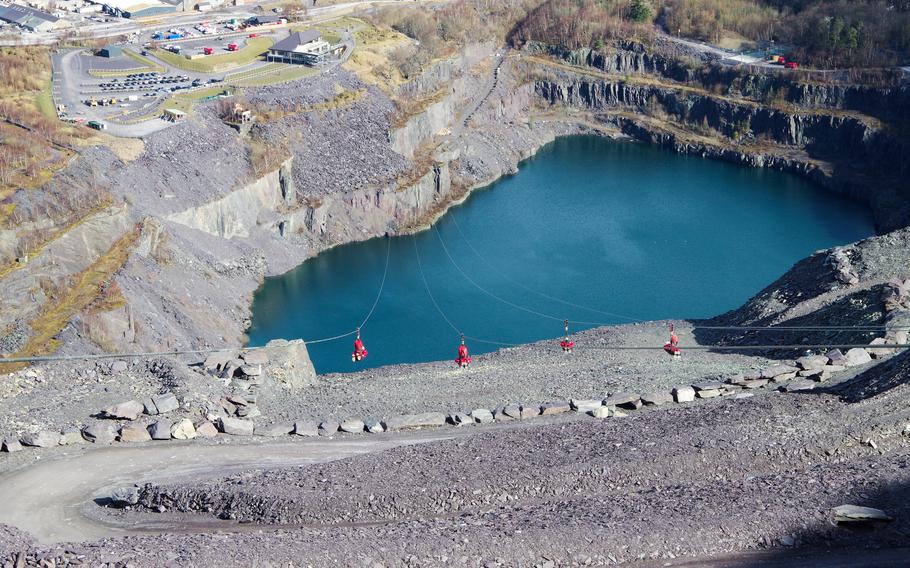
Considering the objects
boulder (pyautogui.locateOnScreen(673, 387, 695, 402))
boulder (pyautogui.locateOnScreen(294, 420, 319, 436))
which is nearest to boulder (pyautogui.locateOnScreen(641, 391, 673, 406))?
boulder (pyautogui.locateOnScreen(673, 387, 695, 402))

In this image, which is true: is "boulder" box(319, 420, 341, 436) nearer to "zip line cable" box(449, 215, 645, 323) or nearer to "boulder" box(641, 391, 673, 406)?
"boulder" box(641, 391, 673, 406)

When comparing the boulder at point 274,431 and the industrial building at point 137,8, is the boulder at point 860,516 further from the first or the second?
the industrial building at point 137,8

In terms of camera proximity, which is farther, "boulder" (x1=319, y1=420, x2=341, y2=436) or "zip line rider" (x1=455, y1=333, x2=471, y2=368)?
"zip line rider" (x1=455, y1=333, x2=471, y2=368)

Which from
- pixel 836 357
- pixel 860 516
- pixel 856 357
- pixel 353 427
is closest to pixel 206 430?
pixel 353 427

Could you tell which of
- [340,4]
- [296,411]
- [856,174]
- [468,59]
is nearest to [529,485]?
[296,411]

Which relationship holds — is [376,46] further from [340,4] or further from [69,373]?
[69,373]

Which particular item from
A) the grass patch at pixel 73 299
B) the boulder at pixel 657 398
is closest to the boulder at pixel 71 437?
the grass patch at pixel 73 299
